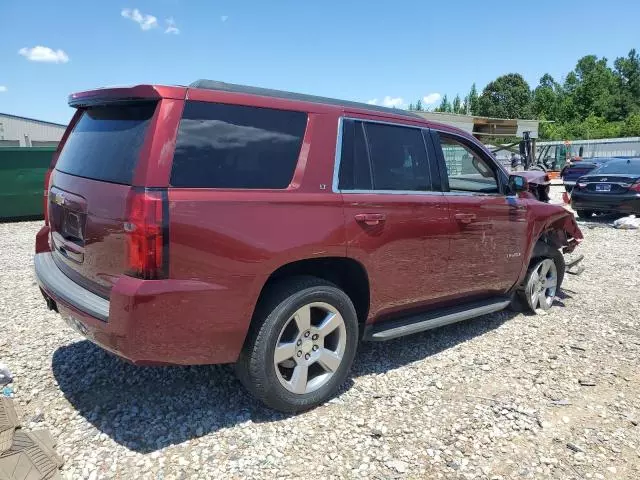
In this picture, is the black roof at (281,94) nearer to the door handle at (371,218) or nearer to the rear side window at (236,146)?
the rear side window at (236,146)

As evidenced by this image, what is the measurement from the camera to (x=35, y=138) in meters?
36.6

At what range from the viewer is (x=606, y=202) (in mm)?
12359

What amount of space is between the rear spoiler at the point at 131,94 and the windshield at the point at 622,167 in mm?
12868

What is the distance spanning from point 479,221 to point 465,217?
0.22 metres

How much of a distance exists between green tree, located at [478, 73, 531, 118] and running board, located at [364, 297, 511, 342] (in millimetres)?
80350

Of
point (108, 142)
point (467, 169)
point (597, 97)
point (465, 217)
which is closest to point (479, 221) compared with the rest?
point (465, 217)

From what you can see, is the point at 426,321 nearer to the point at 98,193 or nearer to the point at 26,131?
the point at 98,193

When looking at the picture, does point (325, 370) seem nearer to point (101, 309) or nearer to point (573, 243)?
point (101, 309)

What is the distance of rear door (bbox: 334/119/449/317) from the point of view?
341cm

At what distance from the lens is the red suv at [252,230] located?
2.64 meters

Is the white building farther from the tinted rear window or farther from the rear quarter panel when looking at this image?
the rear quarter panel

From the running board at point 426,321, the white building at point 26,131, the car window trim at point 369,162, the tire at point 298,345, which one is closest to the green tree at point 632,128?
the white building at point 26,131

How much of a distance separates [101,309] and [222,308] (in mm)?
651

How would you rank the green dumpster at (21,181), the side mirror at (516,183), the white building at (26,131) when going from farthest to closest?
the white building at (26,131) < the green dumpster at (21,181) < the side mirror at (516,183)
